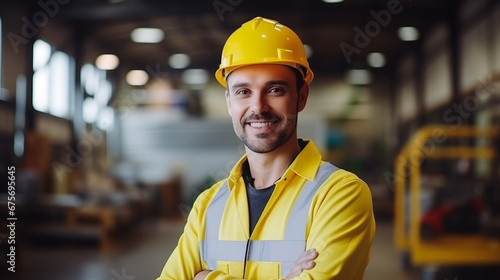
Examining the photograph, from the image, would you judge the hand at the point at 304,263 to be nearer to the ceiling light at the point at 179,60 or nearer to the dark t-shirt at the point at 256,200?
the dark t-shirt at the point at 256,200

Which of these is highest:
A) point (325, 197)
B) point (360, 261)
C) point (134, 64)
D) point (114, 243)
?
point (134, 64)

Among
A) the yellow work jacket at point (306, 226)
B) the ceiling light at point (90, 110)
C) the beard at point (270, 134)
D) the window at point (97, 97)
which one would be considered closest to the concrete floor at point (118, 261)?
the yellow work jacket at point (306, 226)

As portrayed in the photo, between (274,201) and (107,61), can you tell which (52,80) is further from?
(274,201)

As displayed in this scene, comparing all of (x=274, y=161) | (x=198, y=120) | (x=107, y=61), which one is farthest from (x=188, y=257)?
(x=198, y=120)

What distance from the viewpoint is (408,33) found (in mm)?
11750

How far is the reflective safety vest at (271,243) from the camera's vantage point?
1.43 meters

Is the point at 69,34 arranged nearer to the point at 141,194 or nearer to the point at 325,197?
the point at 141,194

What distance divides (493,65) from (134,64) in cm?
789

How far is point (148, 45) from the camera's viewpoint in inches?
470

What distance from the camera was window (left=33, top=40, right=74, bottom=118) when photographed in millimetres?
8383

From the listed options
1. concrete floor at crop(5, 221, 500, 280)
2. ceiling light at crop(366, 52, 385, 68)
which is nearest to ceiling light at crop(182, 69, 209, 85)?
ceiling light at crop(366, 52, 385, 68)

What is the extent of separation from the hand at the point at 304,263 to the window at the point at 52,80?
7.48 m

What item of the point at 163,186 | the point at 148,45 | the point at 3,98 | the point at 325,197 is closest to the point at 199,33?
the point at 148,45

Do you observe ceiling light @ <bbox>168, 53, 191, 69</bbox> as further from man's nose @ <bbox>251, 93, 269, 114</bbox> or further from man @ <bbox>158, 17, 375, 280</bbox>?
man's nose @ <bbox>251, 93, 269, 114</bbox>
